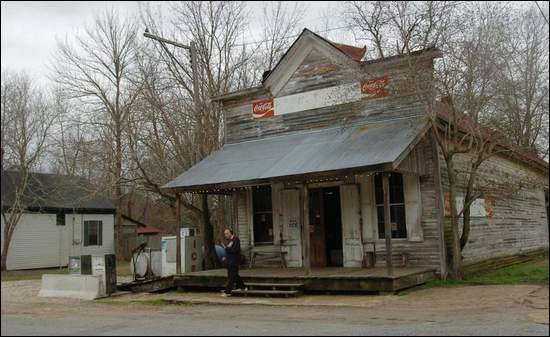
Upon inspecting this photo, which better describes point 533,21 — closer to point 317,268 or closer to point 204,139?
point 317,268

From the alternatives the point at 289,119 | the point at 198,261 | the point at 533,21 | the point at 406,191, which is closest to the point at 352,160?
the point at 406,191

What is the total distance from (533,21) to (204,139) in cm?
1155

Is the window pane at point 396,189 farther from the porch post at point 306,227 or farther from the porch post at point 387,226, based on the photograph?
the porch post at point 306,227

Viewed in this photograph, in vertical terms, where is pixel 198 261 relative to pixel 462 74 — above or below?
below

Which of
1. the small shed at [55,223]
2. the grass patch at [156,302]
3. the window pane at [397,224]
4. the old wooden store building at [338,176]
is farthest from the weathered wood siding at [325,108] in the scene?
the small shed at [55,223]

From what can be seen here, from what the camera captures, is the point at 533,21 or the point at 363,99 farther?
the point at 533,21

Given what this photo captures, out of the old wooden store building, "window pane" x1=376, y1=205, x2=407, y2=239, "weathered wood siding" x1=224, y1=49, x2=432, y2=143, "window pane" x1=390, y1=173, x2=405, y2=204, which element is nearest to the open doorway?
the old wooden store building

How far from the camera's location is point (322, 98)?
17172 millimetres

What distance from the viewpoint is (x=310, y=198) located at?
16938mm

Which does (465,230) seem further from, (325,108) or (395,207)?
(325,108)

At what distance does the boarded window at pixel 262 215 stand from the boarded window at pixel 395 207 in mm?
3344

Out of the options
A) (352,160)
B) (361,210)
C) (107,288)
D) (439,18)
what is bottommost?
(107,288)

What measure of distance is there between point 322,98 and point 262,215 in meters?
3.82

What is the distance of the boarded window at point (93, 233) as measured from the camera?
31.8 metres
